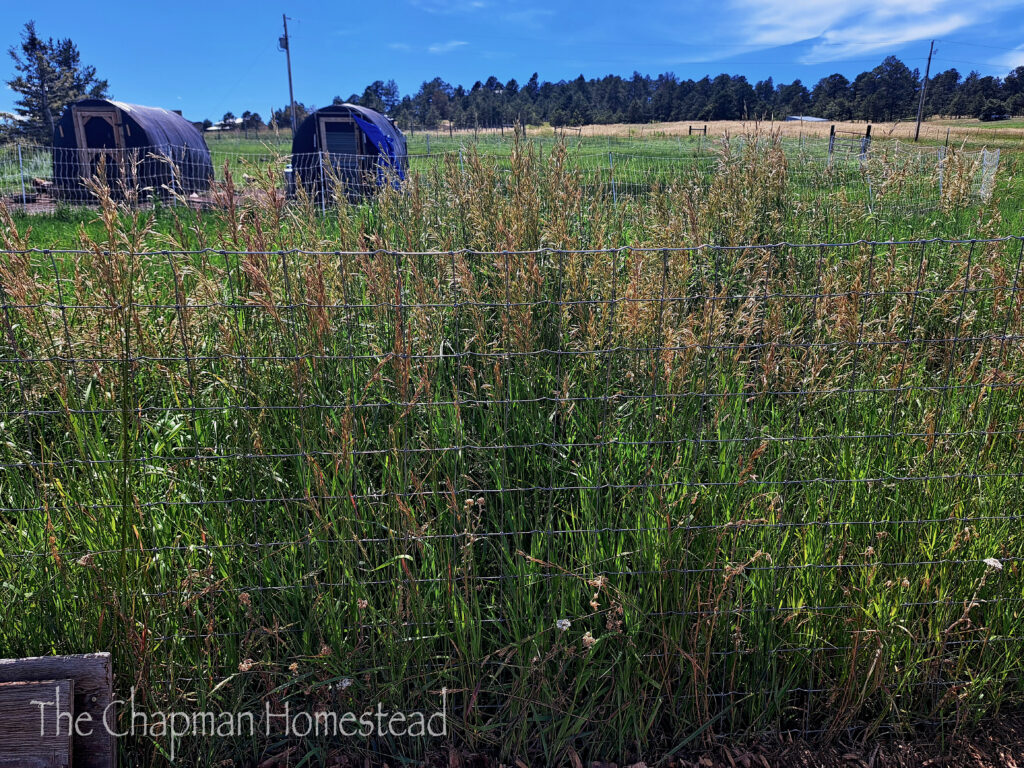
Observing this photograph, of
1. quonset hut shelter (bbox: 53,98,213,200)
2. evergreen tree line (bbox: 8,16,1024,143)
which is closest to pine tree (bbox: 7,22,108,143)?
evergreen tree line (bbox: 8,16,1024,143)

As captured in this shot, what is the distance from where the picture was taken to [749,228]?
5.56 meters

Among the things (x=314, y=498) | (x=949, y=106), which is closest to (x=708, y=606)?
(x=314, y=498)

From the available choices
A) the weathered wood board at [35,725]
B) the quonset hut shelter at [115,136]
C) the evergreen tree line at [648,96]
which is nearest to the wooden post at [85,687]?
the weathered wood board at [35,725]

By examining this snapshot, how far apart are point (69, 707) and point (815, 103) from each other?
77.2 m

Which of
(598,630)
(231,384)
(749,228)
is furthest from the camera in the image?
(749,228)

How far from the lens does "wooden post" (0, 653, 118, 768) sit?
7.13 ft

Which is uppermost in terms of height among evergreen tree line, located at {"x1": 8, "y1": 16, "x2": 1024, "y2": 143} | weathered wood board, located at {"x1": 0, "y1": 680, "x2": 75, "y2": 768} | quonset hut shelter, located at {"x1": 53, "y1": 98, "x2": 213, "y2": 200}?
evergreen tree line, located at {"x1": 8, "y1": 16, "x2": 1024, "y2": 143}

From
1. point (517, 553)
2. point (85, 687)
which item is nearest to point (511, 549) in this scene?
point (517, 553)

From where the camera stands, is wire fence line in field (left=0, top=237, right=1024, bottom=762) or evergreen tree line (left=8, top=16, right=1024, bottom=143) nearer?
wire fence line in field (left=0, top=237, right=1024, bottom=762)

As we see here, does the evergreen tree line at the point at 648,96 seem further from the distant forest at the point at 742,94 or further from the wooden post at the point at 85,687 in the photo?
the wooden post at the point at 85,687

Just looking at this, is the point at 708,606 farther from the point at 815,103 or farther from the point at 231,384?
the point at 815,103

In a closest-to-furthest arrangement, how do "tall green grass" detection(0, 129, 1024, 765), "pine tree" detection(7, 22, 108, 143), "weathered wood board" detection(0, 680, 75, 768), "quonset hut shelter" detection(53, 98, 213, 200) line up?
1. "weathered wood board" detection(0, 680, 75, 768)
2. "tall green grass" detection(0, 129, 1024, 765)
3. "quonset hut shelter" detection(53, 98, 213, 200)
4. "pine tree" detection(7, 22, 108, 143)

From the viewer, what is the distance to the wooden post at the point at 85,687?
2.17 meters

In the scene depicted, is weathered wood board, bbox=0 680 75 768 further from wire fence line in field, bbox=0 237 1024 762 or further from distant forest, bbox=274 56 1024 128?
distant forest, bbox=274 56 1024 128
